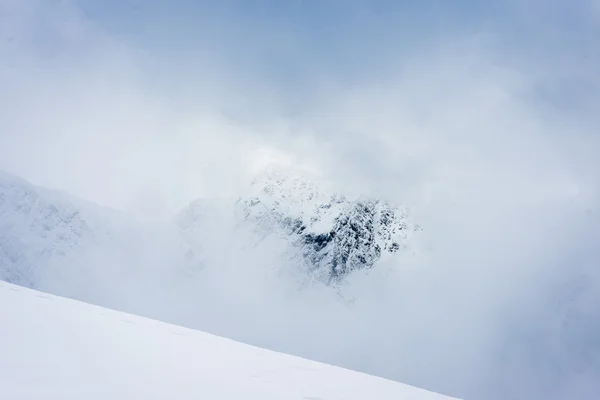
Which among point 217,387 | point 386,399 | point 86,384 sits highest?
point 386,399

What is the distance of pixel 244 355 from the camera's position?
7.35 m

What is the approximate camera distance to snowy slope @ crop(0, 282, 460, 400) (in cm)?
409

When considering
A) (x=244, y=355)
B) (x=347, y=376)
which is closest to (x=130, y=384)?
(x=244, y=355)

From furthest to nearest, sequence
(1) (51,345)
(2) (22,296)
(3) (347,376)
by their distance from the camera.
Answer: (2) (22,296), (3) (347,376), (1) (51,345)

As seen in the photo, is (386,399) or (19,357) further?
(386,399)

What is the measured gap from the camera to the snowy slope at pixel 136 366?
4.09 metres

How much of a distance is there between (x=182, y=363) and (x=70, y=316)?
333 cm

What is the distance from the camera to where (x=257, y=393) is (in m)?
4.94

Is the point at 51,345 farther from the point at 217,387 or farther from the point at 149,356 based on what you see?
the point at 217,387

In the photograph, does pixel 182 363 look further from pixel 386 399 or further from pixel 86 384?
pixel 386 399

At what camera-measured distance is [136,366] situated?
5.20 meters

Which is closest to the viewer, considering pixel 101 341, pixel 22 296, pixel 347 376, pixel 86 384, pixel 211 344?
pixel 86 384

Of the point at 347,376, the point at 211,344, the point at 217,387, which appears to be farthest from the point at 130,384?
the point at 347,376

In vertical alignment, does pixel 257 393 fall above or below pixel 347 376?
below
